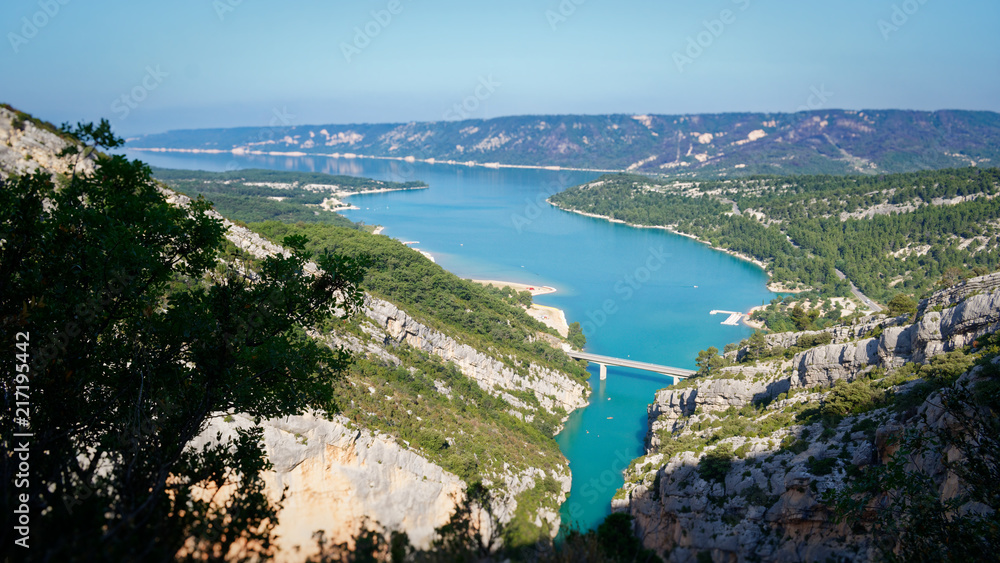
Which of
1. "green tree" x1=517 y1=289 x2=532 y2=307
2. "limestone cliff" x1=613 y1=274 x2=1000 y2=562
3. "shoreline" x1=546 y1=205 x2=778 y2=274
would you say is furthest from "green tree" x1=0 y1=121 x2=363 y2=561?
"shoreline" x1=546 y1=205 x2=778 y2=274

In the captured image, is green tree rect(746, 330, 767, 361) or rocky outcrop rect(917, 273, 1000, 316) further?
green tree rect(746, 330, 767, 361)

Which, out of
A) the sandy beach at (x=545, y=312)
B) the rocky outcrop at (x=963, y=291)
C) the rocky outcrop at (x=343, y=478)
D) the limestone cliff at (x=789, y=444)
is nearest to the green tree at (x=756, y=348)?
the limestone cliff at (x=789, y=444)

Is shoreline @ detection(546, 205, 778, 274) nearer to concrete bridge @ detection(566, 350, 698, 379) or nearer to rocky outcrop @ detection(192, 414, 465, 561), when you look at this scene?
concrete bridge @ detection(566, 350, 698, 379)

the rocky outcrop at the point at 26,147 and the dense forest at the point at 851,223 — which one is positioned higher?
the rocky outcrop at the point at 26,147

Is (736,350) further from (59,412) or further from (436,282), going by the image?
(59,412)

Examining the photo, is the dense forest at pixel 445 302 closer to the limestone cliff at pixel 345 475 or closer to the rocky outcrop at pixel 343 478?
the limestone cliff at pixel 345 475
